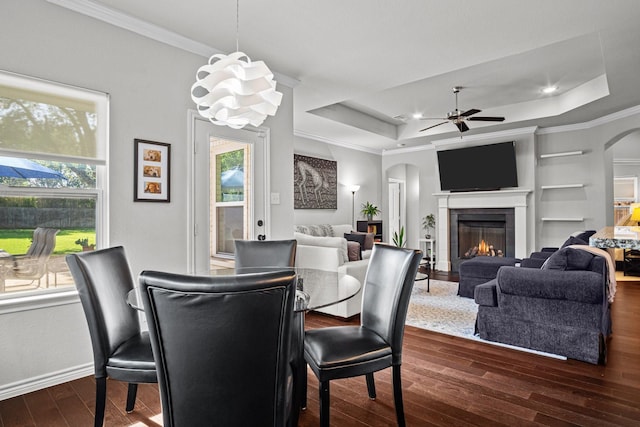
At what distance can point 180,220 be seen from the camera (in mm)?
3088

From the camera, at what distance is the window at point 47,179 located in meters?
2.33

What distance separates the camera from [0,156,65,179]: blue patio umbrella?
7.56 feet

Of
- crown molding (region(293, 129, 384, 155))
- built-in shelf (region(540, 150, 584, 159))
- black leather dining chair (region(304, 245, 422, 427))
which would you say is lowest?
black leather dining chair (region(304, 245, 422, 427))

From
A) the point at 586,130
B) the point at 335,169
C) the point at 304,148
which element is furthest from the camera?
the point at 335,169

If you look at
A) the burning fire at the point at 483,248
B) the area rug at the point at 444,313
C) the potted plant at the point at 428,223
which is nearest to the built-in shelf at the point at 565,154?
the burning fire at the point at 483,248

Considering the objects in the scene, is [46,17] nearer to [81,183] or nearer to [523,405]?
[81,183]

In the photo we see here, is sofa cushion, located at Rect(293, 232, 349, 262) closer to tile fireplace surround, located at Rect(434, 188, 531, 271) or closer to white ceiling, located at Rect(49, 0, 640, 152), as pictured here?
white ceiling, located at Rect(49, 0, 640, 152)

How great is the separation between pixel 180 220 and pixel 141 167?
0.52 m

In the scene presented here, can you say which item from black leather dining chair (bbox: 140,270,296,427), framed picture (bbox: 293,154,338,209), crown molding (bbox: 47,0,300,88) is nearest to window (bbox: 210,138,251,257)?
crown molding (bbox: 47,0,300,88)

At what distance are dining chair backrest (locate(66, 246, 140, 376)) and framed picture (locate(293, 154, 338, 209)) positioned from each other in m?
4.32

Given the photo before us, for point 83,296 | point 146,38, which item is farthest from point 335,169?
point 83,296

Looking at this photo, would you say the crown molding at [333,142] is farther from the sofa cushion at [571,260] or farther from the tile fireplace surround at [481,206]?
the sofa cushion at [571,260]

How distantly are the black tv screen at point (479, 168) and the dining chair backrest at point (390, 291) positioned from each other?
5.23 metres

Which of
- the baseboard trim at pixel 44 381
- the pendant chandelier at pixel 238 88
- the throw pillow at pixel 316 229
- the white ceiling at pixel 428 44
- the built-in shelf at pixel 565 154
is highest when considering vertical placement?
the white ceiling at pixel 428 44
